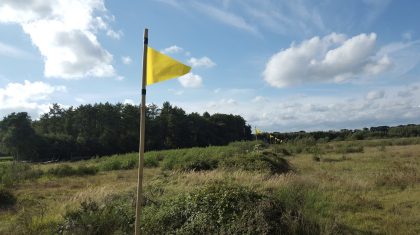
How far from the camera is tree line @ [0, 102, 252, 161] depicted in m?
63.0

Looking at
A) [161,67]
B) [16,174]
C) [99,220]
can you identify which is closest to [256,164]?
[99,220]

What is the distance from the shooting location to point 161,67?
5910 mm

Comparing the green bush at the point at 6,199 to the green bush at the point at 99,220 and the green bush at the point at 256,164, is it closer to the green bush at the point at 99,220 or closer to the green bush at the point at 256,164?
the green bush at the point at 99,220

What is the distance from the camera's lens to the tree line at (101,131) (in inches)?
2482

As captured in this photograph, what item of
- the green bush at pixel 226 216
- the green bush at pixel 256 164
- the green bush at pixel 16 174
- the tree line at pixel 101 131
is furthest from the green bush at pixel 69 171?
the tree line at pixel 101 131

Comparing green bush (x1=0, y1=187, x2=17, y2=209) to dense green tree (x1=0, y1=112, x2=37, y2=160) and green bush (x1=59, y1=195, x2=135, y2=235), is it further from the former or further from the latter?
dense green tree (x1=0, y1=112, x2=37, y2=160)

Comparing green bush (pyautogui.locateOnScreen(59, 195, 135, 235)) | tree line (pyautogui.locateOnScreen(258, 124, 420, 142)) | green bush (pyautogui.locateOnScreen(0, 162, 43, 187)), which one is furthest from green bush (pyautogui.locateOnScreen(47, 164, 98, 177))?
tree line (pyautogui.locateOnScreen(258, 124, 420, 142))

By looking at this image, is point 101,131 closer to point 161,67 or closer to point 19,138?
point 19,138

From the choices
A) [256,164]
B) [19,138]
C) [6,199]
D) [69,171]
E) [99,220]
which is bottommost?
[6,199]

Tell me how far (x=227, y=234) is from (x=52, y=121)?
8030 cm

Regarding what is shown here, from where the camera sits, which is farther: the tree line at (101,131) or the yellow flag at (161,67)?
the tree line at (101,131)

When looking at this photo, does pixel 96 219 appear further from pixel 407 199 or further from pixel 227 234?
pixel 407 199

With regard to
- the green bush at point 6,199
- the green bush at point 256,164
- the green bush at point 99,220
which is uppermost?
the green bush at point 256,164

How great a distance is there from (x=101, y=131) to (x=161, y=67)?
233 ft
